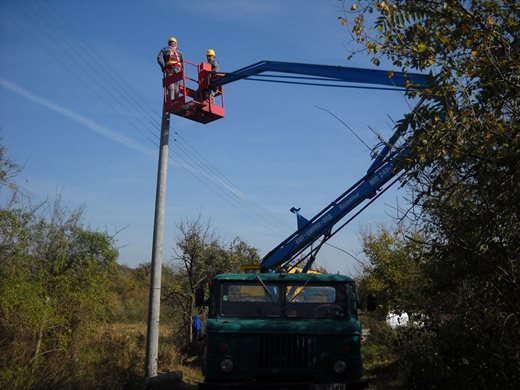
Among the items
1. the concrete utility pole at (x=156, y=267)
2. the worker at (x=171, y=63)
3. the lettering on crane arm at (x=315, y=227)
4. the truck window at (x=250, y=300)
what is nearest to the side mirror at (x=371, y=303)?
the truck window at (x=250, y=300)

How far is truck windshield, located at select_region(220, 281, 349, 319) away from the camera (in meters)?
7.54

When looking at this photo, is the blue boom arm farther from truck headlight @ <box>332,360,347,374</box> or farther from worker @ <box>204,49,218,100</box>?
truck headlight @ <box>332,360,347,374</box>

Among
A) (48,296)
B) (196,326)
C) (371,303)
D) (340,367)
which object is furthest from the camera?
(196,326)

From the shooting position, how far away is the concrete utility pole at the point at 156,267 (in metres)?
11.0

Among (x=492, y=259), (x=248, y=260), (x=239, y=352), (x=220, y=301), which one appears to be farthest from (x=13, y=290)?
(x=248, y=260)

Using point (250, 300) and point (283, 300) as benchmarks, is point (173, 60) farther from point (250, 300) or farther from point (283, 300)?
point (283, 300)

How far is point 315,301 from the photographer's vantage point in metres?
7.61

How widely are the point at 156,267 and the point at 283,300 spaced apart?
470 centimetres

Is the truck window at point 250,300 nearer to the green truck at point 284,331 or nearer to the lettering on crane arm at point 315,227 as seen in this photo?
the green truck at point 284,331

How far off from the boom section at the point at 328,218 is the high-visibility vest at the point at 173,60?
5.12 metres

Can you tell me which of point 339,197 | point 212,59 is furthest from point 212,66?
point 339,197

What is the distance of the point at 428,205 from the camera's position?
548 cm

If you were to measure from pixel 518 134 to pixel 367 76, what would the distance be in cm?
609

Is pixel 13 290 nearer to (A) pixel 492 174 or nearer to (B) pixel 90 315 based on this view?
(B) pixel 90 315
